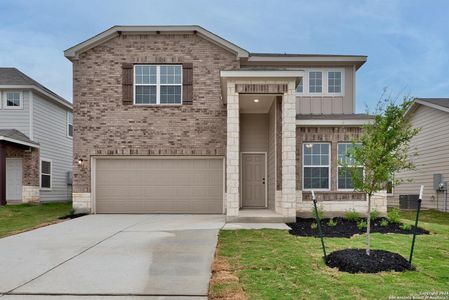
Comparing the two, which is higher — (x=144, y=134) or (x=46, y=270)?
(x=144, y=134)

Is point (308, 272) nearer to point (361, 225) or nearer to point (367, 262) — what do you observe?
point (367, 262)

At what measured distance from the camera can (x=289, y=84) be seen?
11523mm

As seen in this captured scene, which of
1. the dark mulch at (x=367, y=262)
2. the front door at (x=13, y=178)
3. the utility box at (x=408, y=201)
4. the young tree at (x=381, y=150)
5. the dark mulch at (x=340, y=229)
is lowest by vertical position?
the utility box at (x=408, y=201)

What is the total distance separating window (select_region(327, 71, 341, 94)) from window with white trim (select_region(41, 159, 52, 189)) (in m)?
13.8

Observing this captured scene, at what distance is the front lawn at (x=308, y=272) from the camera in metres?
4.94

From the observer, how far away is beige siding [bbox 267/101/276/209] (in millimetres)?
13023

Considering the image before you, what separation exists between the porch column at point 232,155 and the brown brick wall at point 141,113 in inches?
113

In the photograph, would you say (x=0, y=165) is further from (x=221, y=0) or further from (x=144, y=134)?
(x=221, y=0)

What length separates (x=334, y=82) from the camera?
1611cm

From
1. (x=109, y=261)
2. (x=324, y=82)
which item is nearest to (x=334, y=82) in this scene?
(x=324, y=82)

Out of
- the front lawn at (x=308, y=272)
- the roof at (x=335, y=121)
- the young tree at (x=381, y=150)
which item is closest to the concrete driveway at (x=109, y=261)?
the front lawn at (x=308, y=272)

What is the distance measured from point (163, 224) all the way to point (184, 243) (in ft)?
10.7

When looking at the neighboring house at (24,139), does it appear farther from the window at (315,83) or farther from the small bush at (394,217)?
the small bush at (394,217)

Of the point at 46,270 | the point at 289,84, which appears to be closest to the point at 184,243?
the point at 46,270
